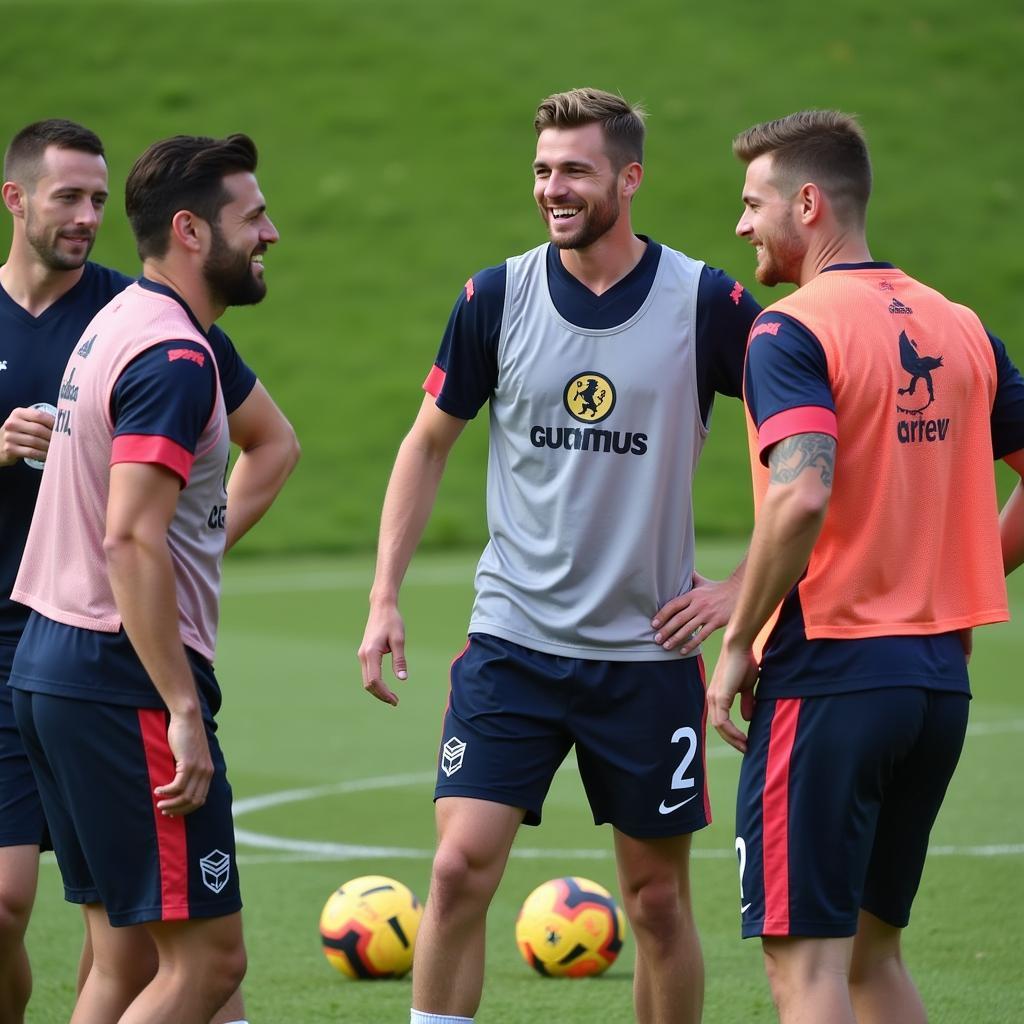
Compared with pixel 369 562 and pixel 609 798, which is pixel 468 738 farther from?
pixel 369 562

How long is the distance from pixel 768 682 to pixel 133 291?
1902 millimetres

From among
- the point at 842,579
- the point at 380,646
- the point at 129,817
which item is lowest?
the point at 129,817

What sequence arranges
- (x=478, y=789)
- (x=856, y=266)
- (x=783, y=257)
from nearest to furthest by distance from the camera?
→ (x=856, y=266) → (x=783, y=257) → (x=478, y=789)

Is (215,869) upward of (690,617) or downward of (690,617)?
downward

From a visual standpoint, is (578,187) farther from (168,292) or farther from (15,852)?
(15,852)

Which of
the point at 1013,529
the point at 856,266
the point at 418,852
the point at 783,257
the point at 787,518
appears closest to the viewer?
the point at 787,518

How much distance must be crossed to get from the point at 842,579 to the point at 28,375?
8.69 ft

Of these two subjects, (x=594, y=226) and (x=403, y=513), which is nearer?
(x=594, y=226)

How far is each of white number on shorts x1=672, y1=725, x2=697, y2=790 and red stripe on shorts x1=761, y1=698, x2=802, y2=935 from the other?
87 centimetres

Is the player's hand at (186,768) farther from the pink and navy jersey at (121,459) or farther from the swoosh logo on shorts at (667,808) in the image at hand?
the swoosh logo on shorts at (667,808)

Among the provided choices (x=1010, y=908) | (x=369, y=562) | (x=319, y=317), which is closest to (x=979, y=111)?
(x=319, y=317)

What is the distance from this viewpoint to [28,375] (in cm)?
554

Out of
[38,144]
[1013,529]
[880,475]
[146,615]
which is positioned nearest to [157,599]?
[146,615]

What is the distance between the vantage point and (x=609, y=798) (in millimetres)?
5281
